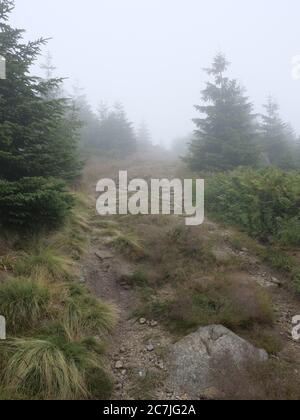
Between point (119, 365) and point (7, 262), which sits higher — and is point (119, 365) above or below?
below

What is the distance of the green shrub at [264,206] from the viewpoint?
8516 mm

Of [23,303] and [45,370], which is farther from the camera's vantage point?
[23,303]

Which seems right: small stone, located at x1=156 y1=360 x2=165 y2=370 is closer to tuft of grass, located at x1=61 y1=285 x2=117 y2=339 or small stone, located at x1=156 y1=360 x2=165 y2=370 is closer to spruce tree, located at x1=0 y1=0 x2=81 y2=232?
tuft of grass, located at x1=61 y1=285 x2=117 y2=339

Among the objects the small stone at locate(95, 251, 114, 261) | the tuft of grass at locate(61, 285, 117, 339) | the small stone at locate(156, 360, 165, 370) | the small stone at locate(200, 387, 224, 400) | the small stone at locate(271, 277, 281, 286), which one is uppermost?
the small stone at locate(95, 251, 114, 261)

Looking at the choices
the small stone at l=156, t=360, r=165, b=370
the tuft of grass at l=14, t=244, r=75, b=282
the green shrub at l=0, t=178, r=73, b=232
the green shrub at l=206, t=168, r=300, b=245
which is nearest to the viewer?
the small stone at l=156, t=360, r=165, b=370

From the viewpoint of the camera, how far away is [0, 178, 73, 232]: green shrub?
6383mm

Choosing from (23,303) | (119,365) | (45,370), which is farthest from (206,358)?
(23,303)

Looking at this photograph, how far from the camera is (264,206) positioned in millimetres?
9336

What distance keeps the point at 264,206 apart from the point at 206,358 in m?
5.87

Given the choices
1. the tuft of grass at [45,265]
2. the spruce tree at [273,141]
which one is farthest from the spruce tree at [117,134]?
→ the tuft of grass at [45,265]

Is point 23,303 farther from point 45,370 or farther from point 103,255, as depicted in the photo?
point 103,255

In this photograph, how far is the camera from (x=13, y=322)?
493cm

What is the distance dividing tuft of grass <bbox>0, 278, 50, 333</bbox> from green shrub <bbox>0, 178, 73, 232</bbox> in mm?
1740

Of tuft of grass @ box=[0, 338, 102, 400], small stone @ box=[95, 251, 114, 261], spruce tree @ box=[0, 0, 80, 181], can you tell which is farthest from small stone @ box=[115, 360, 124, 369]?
spruce tree @ box=[0, 0, 80, 181]
